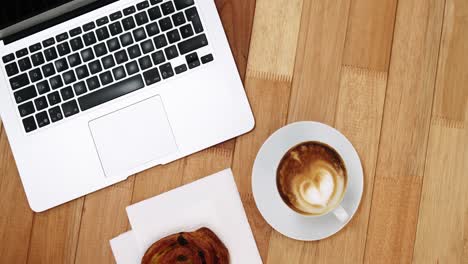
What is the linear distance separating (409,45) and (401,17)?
4cm

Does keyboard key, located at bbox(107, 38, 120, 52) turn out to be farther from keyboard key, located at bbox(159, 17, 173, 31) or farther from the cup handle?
the cup handle

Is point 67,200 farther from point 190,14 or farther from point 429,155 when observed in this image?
point 429,155

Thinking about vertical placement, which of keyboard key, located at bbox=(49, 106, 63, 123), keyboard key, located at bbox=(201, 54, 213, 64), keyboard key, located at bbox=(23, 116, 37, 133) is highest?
keyboard key, located at bbox=(201, 54, 213, 64)

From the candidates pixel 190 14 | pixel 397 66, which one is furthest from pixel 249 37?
pixel 397 66

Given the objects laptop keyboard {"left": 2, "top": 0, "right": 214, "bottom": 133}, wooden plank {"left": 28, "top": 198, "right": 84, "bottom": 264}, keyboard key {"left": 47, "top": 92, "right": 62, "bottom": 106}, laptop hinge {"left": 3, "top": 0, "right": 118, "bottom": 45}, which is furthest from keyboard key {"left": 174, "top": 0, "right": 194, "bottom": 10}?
wooden plank {"left": 28, "top": 198, "right": 84, "bottom": 264}

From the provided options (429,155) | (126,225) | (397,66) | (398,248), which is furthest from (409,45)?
(126,225)

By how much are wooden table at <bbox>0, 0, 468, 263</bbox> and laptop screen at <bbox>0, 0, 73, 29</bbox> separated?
0.18m

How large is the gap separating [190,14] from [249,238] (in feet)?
1.05

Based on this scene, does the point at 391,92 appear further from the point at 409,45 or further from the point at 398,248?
the point at 398,248

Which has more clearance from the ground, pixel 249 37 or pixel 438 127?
pixel 249 37

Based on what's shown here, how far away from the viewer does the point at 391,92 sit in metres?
0.72

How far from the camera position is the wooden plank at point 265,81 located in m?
0.71

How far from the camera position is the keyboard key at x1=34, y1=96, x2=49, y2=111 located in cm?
69

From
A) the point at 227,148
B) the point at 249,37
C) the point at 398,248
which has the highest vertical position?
the point at 249,37
